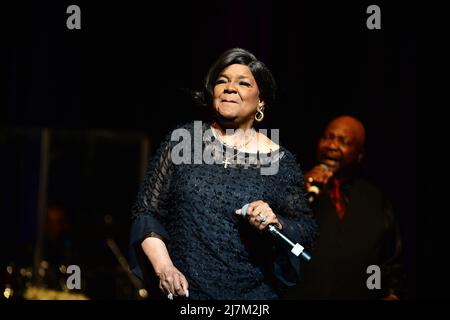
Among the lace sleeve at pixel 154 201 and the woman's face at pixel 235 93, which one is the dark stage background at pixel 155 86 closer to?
the woman's face at pixel 235 93

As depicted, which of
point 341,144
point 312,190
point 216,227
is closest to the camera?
point 216,227

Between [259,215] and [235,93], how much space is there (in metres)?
0.49

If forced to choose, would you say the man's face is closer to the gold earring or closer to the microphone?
the gold earring

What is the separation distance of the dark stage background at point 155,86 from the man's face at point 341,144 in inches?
8.2

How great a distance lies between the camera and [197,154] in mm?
2375

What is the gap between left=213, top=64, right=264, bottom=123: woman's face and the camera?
2375 mm

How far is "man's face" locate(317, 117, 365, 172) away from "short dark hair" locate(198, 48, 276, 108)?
1089 millimetres

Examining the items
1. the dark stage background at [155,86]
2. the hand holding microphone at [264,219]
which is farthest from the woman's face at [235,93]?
the dark stage background at [155,86]

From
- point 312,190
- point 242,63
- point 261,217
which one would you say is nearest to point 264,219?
point 261,217

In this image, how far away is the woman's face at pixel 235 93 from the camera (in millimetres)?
2375

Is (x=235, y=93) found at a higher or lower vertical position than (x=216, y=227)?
higher

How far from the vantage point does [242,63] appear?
2410 millimetres

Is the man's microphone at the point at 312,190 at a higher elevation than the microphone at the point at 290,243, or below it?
higher

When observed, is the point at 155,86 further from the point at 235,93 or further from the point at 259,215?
the point at 259,215
